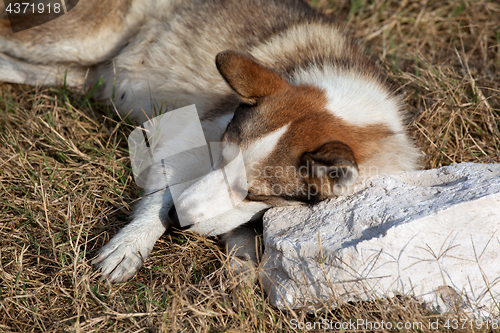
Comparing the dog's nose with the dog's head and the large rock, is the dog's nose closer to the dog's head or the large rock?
the dog's head

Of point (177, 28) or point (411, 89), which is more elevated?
point (177, 28)

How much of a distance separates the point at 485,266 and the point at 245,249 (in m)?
1.33

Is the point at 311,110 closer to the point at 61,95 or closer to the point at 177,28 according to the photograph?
the point at 177,28

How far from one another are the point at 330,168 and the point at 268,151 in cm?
37


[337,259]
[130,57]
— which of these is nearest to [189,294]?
[337,259]

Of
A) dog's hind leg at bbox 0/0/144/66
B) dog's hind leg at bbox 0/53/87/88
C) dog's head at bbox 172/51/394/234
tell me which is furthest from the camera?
dog's hind leg at bbox 0/53/87/88

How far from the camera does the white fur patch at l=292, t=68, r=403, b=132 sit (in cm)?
256

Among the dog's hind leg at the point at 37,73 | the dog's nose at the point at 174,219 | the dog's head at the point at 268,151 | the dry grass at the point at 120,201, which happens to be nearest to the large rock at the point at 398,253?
the dry grass at the point at 120,201

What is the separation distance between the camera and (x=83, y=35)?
349cm

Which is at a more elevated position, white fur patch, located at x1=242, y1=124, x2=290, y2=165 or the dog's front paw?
white fur patch, located at x1=242, y1=124, x2=290, y2=165

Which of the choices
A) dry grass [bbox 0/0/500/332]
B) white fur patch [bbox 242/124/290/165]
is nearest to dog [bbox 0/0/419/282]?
white fur patch [bbox 242/124/290/165]

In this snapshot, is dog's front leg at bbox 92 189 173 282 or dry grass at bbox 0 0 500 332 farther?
dog's front leg at bbox 92 189 173 282

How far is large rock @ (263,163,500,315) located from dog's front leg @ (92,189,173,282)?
749 millimetres

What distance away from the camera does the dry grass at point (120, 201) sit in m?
2.15
